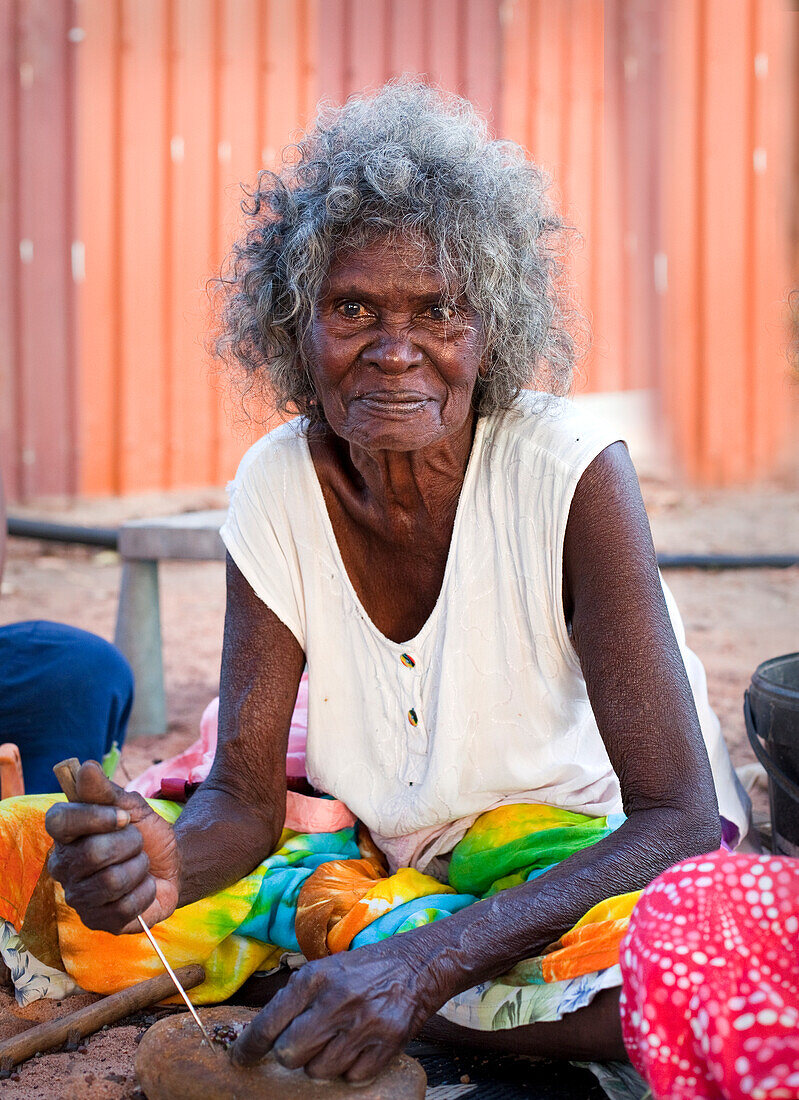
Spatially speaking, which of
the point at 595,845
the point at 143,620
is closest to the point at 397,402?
the point at 595,845

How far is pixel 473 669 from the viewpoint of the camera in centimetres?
226

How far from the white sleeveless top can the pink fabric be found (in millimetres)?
80

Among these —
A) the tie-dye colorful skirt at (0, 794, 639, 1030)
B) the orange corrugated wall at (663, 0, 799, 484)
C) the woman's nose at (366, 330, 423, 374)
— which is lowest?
the tie-dye colorful skirt at (0, 794, 639, 1030)

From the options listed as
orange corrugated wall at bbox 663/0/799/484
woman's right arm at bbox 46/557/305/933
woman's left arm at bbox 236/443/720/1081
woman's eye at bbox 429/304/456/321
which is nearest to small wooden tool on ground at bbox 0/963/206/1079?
woman's right arm at bbox 46/557/305/933

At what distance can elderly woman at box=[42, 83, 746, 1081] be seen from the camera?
6.47ft

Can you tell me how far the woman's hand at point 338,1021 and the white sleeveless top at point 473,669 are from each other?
582 mm

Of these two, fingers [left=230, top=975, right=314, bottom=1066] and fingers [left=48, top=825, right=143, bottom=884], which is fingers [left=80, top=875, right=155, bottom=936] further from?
fingers [left=230, top=975, right=314, bottom=1066]

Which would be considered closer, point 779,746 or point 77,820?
point 77,820

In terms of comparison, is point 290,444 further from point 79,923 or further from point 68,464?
point 68,464

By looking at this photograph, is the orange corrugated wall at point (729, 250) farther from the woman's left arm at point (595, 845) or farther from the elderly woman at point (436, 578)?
the woman's left arm at point (595, 845)

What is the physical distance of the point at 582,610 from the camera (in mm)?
2105

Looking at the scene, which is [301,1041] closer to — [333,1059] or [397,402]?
[333,1059]

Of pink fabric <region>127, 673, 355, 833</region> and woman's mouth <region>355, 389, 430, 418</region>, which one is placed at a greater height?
woman's mouth <region>355, 389, 430, 418</region>

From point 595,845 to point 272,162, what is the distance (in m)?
7.01
